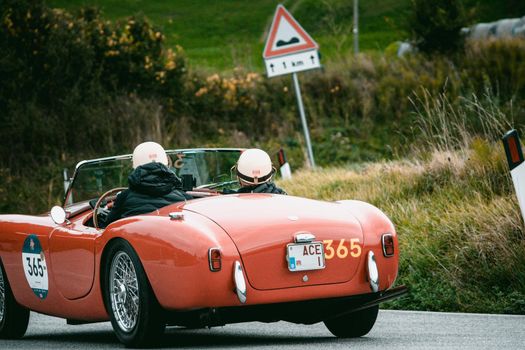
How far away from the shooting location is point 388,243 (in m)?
7.37

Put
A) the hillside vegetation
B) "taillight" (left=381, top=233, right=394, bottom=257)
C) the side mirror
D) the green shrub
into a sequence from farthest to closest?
the green shrub
the hillside vegetation
the side mirror
"taillight" (left=381, top=233, right=394, bottom=257)

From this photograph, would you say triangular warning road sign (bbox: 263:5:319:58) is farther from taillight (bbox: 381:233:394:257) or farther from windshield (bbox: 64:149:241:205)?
taillight (bbox: 381:233:394:257)

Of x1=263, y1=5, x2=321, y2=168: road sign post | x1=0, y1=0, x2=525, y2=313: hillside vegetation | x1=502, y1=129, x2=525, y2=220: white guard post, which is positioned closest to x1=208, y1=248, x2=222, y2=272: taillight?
x1=502, y1=129, x2=525, y2=220: white guard post

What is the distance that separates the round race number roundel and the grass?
1393 inches

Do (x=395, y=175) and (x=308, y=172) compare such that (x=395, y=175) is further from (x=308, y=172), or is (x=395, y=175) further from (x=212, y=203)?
(x=212, y=203)

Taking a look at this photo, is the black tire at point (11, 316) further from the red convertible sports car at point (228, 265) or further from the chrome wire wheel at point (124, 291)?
the chrome wire wheel at point (124, 291)

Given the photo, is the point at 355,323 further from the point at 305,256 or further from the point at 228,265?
the point at 228,265

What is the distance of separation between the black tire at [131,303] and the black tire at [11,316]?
175 centimetres

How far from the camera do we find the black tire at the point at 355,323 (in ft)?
25.4

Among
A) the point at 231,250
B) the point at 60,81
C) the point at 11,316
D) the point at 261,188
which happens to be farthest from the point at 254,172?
the point at 60,81

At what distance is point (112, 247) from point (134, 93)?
17109 millimetres

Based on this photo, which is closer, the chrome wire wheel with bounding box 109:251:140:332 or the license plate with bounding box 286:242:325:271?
the license plate with bounding box 286:242:325:271

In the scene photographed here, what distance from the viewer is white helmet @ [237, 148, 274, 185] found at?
26.5 ft

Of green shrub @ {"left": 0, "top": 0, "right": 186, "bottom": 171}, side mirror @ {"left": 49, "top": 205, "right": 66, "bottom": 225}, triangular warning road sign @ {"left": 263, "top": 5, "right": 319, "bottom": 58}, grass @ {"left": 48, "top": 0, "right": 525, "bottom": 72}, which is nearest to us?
side mirror @ {"left": 49, "top": 205, "right": 66, "bottom": 225}
